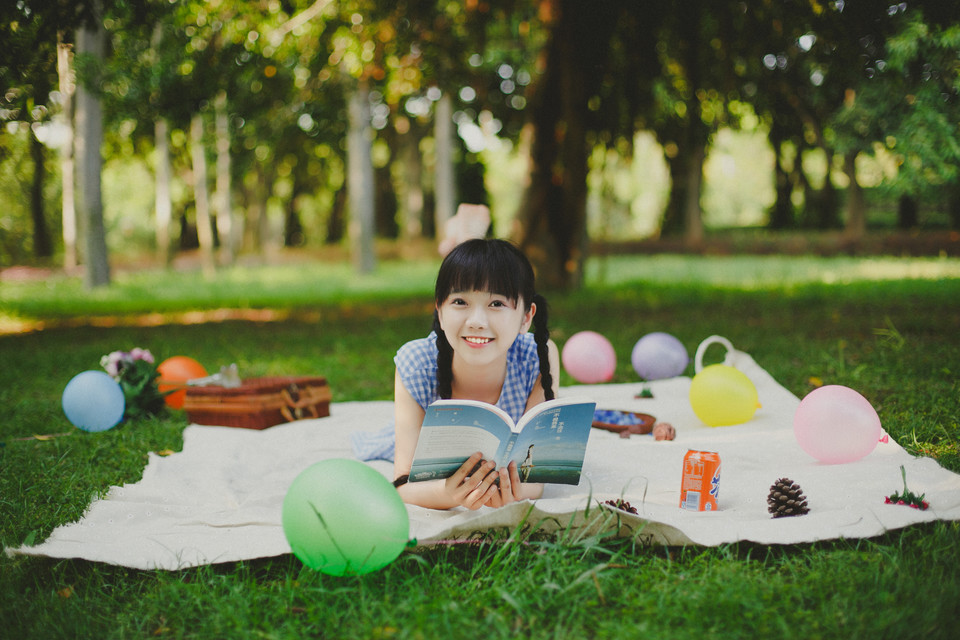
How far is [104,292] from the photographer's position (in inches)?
483

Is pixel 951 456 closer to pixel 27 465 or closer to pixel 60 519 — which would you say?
pixel 60 519

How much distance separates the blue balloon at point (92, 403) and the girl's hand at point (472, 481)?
2.49 meters

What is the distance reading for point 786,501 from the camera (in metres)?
2.51

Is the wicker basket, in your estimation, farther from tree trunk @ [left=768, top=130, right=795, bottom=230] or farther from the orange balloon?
tree trunk @ [left=768, top=130, right=795, bottom=230]

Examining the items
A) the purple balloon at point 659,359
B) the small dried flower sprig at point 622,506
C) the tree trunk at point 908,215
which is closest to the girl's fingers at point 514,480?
the small dried flower sprig at point 622,506

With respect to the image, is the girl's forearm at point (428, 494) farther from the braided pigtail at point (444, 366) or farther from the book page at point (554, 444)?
the braided pigtail at point (444, 366)

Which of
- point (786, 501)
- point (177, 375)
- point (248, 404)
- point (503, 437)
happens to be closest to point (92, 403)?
point (177, 375)

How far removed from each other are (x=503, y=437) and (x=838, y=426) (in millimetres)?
1520

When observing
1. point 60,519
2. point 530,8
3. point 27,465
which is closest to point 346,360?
point 27,465

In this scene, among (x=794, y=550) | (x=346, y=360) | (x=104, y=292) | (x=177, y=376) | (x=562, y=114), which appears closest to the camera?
(x=794, y=550)

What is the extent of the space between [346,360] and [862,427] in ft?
14.3

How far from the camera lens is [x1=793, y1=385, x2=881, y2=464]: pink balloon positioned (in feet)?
9.53

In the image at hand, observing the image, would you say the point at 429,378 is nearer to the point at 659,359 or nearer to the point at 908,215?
the point at 659,359

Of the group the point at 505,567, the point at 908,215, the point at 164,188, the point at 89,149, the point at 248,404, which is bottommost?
the point at 505,567
